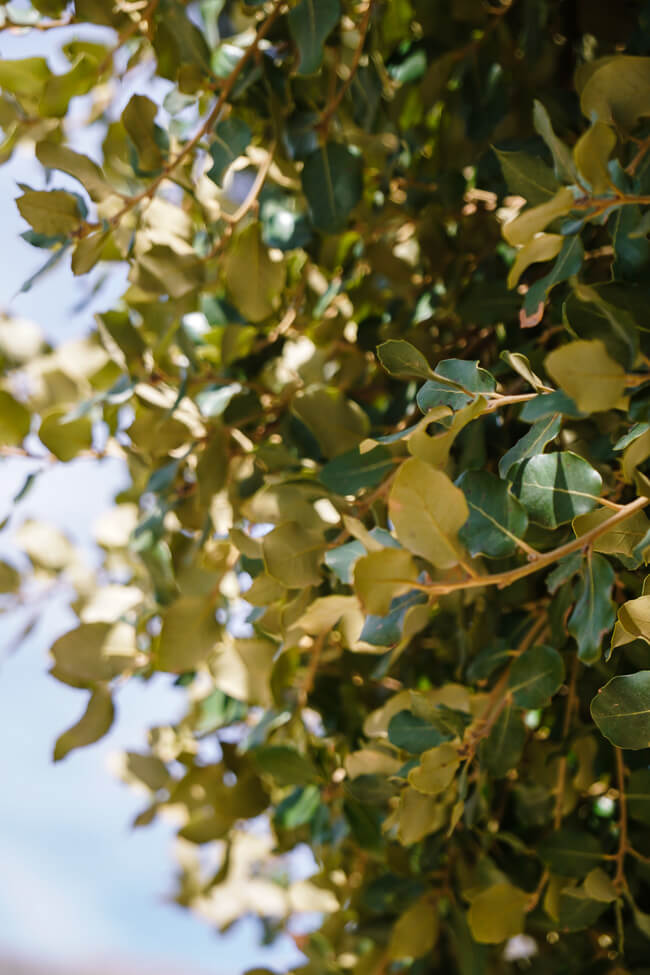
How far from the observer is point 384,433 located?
0.60 metres

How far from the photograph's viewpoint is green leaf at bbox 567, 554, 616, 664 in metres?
0.38

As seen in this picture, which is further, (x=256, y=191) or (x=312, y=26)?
(x=256, y=191)

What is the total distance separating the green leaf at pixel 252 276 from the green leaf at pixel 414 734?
0.32 m

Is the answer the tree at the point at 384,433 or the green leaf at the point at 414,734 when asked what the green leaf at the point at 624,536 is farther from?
the green leaf at the point at 414,734

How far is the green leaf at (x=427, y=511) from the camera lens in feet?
1.25

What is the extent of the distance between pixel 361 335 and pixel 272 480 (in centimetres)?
18

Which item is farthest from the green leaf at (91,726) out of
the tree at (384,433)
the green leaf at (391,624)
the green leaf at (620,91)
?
the green leaf at (620,91)

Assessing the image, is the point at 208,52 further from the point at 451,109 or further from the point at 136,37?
the point at 451,109

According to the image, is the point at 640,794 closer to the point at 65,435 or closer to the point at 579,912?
the point at 579,912

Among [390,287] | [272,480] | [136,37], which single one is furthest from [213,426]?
[136,37]

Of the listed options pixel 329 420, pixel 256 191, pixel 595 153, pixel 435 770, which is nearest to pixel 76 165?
pixel 256 191

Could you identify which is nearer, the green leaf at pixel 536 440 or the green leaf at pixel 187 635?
the green leaf at pixel 536 440

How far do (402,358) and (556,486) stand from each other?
0.10 metres

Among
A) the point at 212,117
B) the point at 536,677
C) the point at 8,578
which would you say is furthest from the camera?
the point at 8,578
